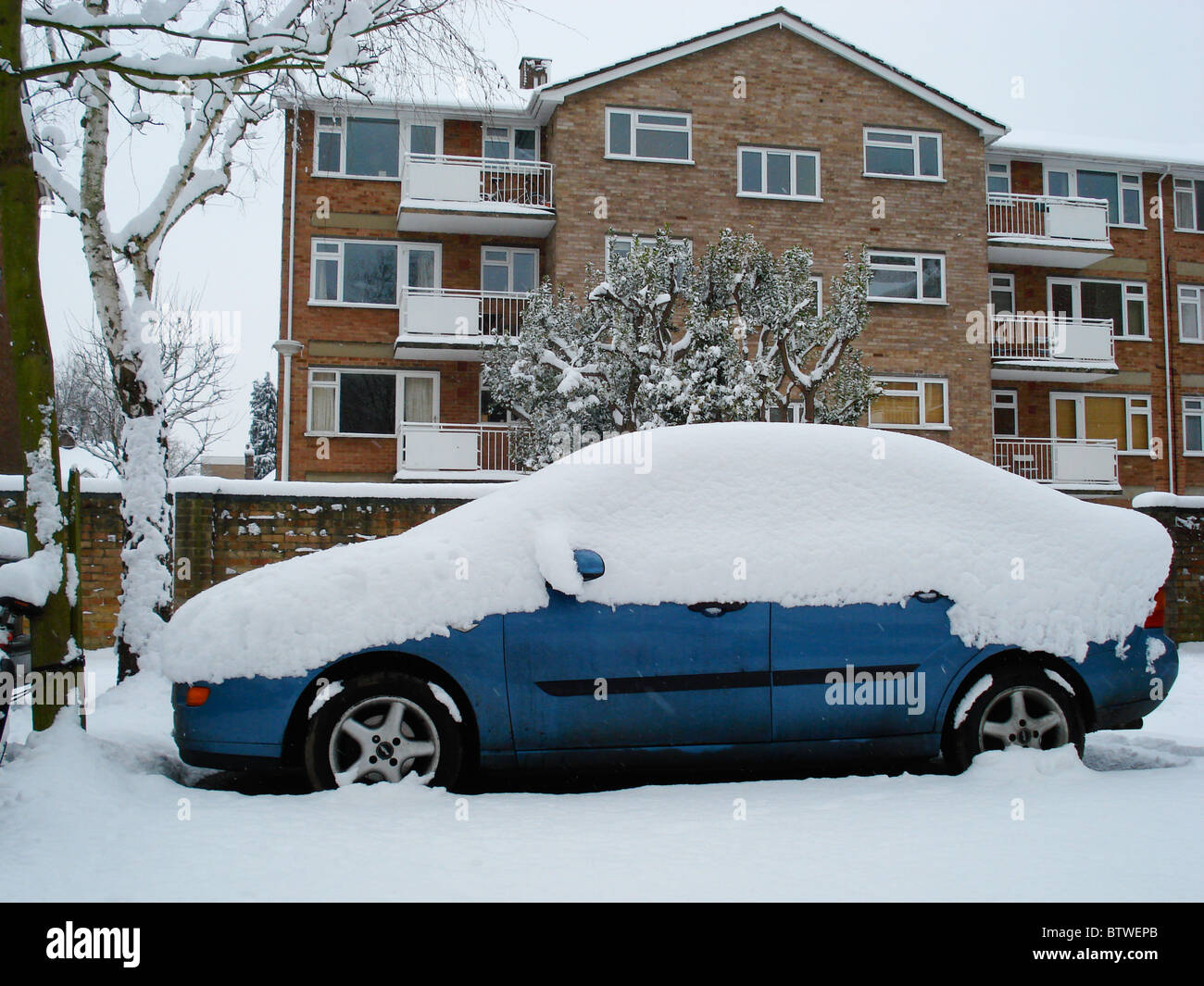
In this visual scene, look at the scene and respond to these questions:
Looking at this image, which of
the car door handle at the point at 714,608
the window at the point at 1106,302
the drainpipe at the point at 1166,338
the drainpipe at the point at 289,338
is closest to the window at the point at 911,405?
the window at the point at 1106,302

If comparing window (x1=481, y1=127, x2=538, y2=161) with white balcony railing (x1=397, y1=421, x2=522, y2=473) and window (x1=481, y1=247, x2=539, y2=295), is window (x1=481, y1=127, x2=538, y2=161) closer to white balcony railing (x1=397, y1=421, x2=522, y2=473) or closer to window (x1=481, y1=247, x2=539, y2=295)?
window (x1=481, y1=247, x2=539, y2=295)

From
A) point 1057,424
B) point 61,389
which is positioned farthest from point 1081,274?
point 61,389

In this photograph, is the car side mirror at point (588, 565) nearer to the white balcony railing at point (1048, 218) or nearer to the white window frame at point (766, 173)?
the white window frame at point (766, 173)

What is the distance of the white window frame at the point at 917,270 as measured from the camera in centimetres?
2317

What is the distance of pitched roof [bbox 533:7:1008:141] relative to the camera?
875 inches

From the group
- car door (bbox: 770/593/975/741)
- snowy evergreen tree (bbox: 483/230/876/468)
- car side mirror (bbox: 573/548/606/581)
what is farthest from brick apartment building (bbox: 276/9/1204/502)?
car door (bbox: 770/593/975/741)

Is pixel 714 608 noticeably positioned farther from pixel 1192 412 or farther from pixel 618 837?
pixel 1192 412

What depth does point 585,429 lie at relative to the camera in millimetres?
16484

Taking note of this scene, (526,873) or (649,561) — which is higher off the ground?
(649,561)

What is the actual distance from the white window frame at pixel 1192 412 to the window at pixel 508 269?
1682 centimetres

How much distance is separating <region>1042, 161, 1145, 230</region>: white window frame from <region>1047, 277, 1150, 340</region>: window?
5.20ft

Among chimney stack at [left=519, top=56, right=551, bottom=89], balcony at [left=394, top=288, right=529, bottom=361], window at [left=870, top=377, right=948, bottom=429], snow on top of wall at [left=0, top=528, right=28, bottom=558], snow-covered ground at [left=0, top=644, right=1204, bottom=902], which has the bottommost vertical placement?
snow-covered ground at [left=0, top=644, right=1204, bottom=902]

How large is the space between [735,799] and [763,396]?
473 inches
